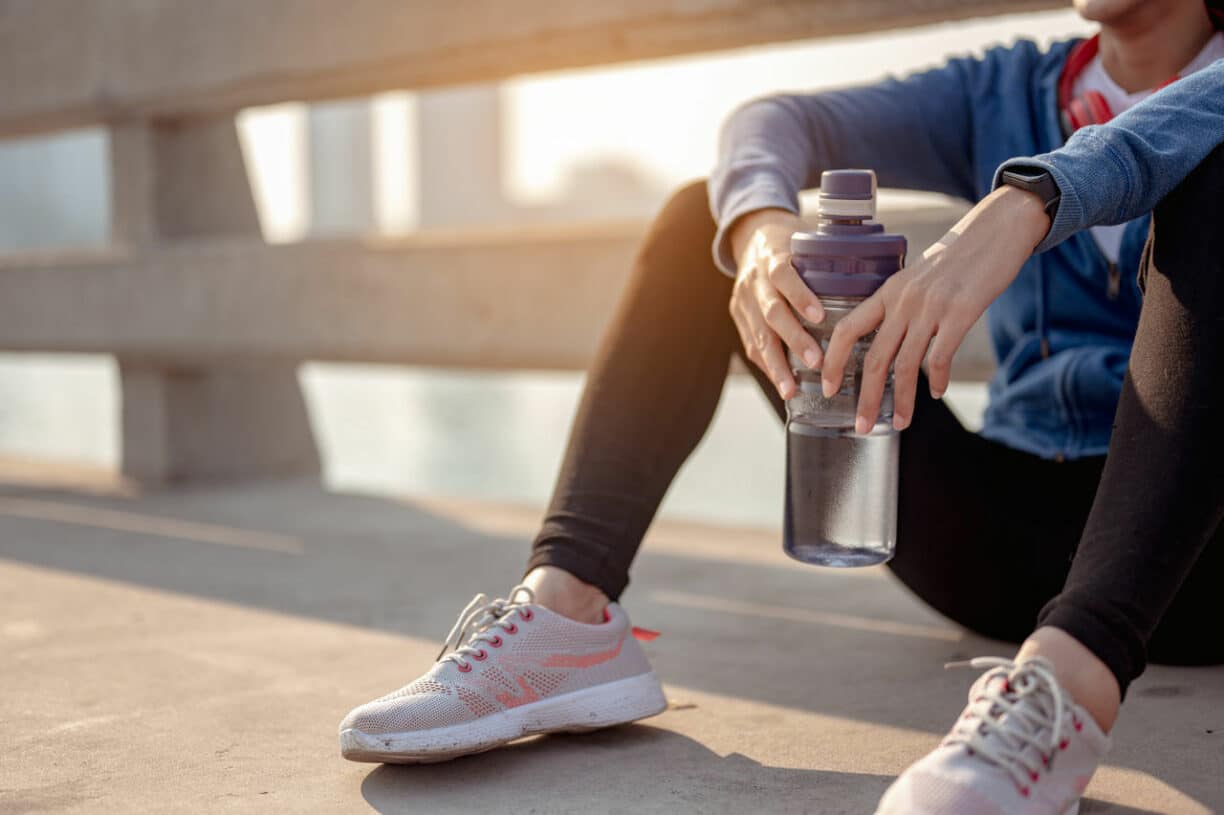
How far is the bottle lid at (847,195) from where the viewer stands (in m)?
1.20

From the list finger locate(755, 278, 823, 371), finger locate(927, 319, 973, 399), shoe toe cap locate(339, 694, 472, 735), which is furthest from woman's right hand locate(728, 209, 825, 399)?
shoe toe cap locate(339, 694, 472, 735)

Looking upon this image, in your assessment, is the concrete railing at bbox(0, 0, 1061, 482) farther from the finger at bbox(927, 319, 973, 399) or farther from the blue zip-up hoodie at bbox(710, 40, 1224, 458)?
the finger at bbox(927, 319, 973, 399)

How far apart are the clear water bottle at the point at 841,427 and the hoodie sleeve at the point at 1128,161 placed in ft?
0.45

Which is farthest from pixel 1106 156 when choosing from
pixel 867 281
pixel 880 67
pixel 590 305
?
pixel 590 305

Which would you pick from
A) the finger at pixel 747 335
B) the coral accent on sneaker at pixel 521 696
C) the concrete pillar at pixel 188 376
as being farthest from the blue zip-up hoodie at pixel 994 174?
the concrete pillar at pixel 188 376

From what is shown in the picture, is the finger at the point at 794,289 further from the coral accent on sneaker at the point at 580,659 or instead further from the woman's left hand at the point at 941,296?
the coral accent on sneaker at the point at 580,659

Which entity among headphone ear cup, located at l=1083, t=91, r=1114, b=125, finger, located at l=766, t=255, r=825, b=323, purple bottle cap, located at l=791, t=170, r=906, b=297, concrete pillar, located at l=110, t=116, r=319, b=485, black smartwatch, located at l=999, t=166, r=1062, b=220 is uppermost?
headphone ear cup, located at l=1083, t=91, r=1114, b=125

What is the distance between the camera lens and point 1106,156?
1134mm

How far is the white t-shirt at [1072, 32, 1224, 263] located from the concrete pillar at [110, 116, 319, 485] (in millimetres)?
2790

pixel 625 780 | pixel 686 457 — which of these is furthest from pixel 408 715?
pixel 686 457

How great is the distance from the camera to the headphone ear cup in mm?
1500

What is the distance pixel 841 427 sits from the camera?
1.29m

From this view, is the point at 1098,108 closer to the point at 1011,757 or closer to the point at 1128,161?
the point at 1128,161

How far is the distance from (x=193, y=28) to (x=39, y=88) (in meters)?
0.69
